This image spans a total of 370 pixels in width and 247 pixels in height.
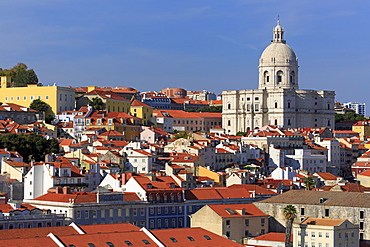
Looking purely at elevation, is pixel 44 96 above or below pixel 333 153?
above

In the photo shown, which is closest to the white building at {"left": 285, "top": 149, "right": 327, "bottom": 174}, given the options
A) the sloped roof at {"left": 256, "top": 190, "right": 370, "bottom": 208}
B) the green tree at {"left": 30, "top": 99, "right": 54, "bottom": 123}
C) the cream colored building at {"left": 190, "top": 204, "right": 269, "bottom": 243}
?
the green tree at {"left": 30, "top": 99, "right": 54, "bottom": 123}

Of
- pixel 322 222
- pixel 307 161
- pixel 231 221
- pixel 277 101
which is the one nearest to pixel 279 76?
pixel 277 101

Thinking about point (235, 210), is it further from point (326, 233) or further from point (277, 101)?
point (277, 101)

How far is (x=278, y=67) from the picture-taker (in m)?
154

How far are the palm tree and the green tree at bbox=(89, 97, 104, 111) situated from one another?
6565cm

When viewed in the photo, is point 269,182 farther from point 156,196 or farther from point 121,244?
point 121,244

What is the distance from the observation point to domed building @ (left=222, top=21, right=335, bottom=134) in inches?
5832

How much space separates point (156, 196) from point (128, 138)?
1918 inches

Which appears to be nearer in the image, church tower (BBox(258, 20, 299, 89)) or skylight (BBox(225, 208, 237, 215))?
skylight (BBox(225, 208, 237, 215))

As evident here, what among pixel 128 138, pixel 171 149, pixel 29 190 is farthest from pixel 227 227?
pixel 128 138

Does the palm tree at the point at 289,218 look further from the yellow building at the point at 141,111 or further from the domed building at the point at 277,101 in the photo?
the domed building at the point at 277,101

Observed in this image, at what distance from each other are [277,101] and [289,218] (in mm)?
87495

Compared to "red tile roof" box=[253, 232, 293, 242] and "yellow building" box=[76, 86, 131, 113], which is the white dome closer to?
"yellow building" box=[76, 86, 131, 113]

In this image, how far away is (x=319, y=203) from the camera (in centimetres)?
6462
